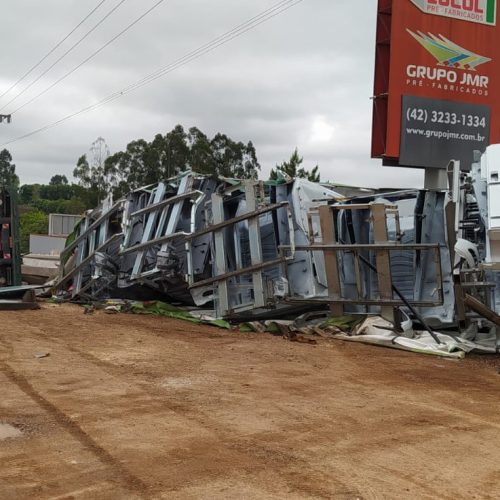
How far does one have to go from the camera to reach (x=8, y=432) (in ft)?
14.1

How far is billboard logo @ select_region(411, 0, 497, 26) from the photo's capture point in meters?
17.6

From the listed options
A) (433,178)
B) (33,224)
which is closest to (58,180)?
(33,224)

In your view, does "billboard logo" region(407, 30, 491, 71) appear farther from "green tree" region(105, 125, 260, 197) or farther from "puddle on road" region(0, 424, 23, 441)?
"green tree" region(105, 125, 260, 197)

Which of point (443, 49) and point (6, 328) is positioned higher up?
point (443, 49)

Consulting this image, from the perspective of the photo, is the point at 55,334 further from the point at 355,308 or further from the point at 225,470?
the point at 225,470

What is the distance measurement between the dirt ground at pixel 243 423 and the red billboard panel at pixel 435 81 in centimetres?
1079

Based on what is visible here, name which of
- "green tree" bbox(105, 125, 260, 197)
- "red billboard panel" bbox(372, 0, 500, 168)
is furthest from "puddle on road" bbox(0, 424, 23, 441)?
"green tree" bbox(105, 125, 260, 197)

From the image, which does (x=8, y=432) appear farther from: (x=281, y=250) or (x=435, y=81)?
(x=435, y=81)

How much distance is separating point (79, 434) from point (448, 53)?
16.4 metres

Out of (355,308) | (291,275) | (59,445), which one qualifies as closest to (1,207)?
(291,275)

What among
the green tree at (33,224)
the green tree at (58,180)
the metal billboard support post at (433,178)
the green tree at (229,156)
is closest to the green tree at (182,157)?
the green tree at (229,156)

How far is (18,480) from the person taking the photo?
3.48 m

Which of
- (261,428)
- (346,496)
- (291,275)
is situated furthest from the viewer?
(291,275)

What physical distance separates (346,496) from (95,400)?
2.53 m
